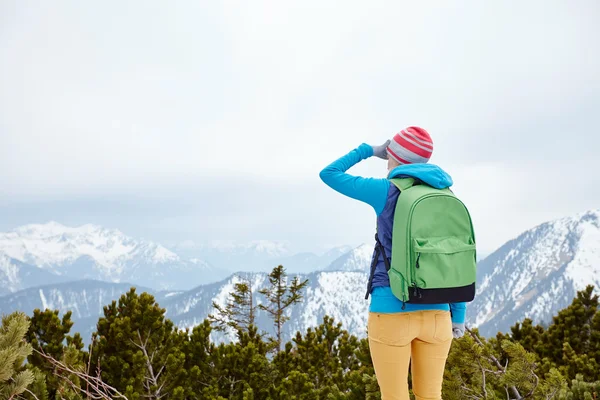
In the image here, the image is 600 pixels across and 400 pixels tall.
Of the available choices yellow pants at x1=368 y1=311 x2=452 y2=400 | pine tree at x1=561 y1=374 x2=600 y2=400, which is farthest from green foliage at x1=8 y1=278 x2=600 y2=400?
yellow pants at x1=368 y1=311 x2=452 y2=400

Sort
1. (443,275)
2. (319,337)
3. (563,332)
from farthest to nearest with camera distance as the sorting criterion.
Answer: (319,337)
(563,332)
(443,275)

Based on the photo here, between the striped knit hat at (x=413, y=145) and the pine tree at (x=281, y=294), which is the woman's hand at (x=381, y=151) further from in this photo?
the pine tree at (x=281, y=294)

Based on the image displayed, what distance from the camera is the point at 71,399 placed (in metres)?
3.43

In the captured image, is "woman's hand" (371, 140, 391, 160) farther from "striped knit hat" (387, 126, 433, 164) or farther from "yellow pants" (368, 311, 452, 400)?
"yellow pants" (368, 311, 452, 400)

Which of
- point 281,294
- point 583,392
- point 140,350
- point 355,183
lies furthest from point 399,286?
point 281,294

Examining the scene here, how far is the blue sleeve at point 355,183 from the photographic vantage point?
2805 mm

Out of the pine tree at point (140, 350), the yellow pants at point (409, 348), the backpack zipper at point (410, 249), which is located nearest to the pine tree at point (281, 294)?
the pine tree at point (140, 350)

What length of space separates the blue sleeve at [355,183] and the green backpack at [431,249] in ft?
0.48

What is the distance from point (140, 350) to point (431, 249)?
6.17m

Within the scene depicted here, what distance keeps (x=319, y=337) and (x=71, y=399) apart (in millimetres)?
9370

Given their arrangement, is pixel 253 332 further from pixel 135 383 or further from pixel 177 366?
pixel 135 383

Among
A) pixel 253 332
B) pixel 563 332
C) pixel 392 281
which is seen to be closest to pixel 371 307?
pixel 392 281

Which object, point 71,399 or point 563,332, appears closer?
point 71,399

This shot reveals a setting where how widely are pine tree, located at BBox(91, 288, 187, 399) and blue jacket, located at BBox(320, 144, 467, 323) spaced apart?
5357 mm
